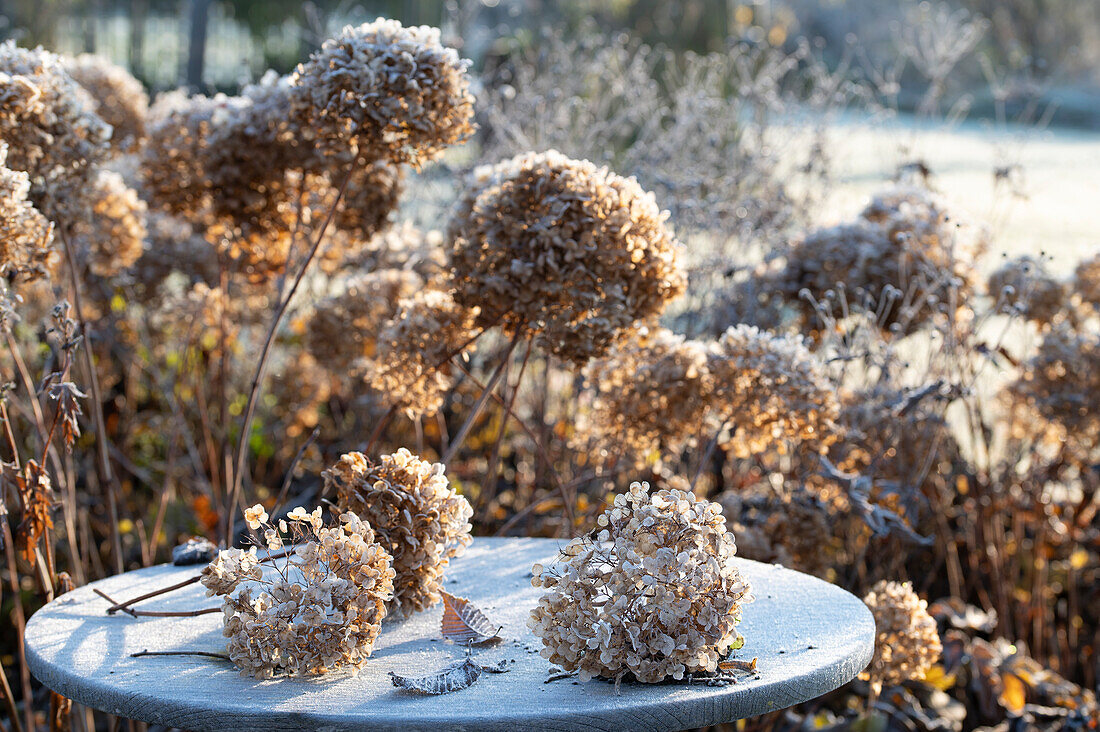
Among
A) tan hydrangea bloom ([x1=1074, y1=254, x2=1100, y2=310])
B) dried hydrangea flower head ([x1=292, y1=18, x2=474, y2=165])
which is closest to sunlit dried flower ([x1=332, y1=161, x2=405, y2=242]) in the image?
dried hydrangea flower head ([x1=292, y1=18, x2=474, y2=165])

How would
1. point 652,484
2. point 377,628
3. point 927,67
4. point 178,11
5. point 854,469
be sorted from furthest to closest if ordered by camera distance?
1. point 178,11
2. point 927,67
3. point 652,484
4. point 854,469
5. point 377,628

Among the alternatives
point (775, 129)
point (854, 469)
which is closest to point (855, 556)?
point (854, 469)

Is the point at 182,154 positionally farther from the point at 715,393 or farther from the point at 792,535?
the point at 792,535

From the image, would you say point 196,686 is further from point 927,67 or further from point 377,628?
point 927,67

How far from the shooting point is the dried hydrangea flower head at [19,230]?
5.23ft

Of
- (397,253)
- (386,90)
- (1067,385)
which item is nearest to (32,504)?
(386,90)

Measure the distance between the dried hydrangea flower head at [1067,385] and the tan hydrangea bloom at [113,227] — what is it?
8.25 feet

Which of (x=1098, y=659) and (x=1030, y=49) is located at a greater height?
(x=1030, y=49)

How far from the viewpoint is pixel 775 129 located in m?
3.58

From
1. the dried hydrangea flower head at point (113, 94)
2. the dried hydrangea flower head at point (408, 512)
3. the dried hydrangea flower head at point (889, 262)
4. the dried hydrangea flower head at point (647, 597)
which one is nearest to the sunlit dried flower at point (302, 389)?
the dried hydrangea flower head at point (113, 94)

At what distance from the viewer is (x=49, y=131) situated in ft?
6.42

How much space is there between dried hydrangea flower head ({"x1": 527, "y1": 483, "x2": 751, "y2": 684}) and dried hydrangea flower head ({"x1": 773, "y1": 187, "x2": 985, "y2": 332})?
4.70ft

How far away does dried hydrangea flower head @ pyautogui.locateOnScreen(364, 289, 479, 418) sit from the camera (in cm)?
213

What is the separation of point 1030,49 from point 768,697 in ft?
56.8
